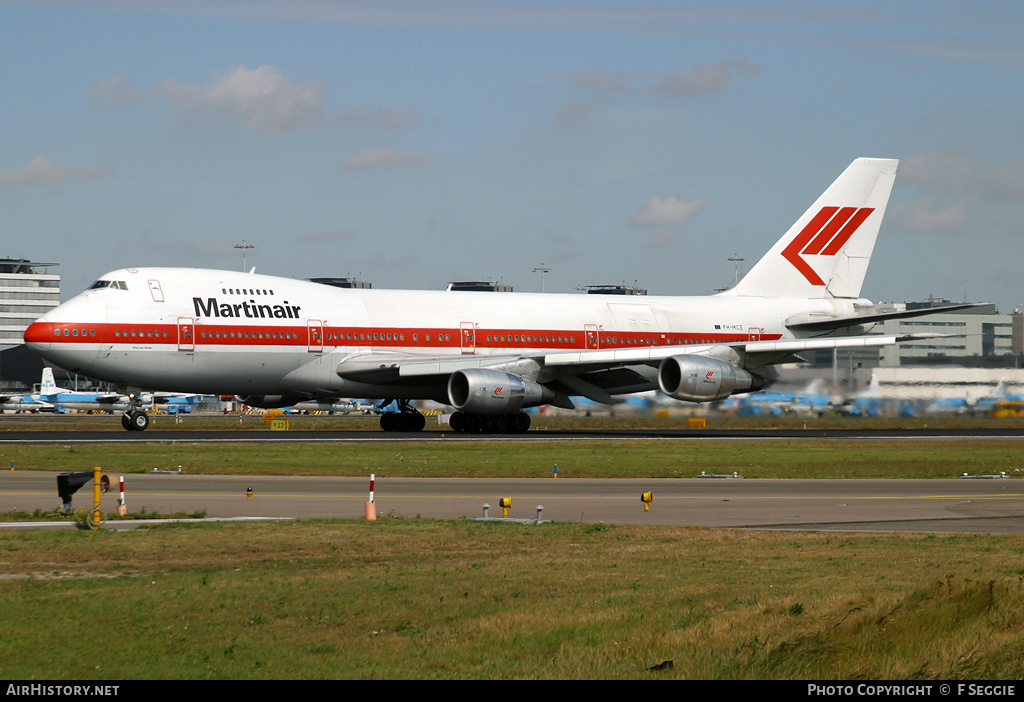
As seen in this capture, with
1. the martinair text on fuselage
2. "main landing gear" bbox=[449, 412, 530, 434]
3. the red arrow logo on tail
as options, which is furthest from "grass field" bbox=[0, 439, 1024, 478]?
the red arrow logo on tail

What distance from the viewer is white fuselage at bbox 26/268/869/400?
43062 mm

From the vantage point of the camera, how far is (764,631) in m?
10.8

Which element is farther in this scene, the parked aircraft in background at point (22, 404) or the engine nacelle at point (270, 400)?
the parked aircraft in background at point (22, 404)

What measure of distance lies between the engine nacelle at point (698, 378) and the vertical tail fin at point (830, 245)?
1136 cm

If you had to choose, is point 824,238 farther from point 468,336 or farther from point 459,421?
point 459,421

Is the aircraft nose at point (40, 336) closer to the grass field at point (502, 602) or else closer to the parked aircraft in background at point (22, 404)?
the grass field at point (502, 602)

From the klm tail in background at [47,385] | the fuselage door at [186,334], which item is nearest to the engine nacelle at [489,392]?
the fuselage door at [186,334]

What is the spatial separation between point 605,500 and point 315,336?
79.9 ft

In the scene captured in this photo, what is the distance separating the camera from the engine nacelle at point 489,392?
145 ft

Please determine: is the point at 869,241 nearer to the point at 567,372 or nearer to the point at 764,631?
the point at 567,372

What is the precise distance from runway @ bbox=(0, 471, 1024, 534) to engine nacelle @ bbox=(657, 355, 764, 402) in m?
16.7

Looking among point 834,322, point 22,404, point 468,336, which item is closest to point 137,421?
point 468,336
